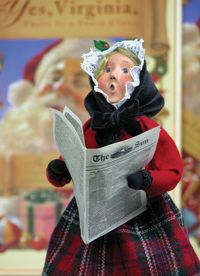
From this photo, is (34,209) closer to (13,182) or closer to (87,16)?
(13,182)

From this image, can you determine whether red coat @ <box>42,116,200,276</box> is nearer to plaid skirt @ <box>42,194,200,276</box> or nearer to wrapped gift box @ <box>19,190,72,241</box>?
plaid skirt @ <box>42,194,200,276</box>

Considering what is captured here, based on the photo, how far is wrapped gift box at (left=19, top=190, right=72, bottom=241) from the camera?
1417mm

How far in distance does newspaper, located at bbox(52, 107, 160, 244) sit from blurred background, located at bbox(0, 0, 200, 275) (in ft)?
2.29

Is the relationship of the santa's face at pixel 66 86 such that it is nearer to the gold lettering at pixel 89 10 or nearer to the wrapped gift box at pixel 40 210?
the gold lettering at pixel 89 10

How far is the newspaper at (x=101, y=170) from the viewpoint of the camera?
0.63m

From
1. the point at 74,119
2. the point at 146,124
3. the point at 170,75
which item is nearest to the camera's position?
the point at 74,119

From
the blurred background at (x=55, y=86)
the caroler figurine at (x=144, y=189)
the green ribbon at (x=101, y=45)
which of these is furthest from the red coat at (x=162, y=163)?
the blurred background at (x=55, y=86)

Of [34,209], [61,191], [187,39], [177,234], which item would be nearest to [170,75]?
[187,39]

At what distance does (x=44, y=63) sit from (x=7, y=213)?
0.48 metres

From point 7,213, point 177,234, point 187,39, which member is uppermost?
point 187,39

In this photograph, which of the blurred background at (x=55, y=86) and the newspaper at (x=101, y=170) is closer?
the newspaper at (x=101, y=170)

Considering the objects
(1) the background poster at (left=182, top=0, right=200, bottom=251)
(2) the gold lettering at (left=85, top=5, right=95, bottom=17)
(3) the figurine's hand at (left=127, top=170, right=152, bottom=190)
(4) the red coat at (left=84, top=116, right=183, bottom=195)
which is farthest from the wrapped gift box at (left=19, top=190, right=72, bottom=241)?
(3) the figurine's hand at (left=127, top=170, right=152, bottom=190)

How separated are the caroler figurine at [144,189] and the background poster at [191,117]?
644 mm

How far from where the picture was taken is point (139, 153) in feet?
2.21
